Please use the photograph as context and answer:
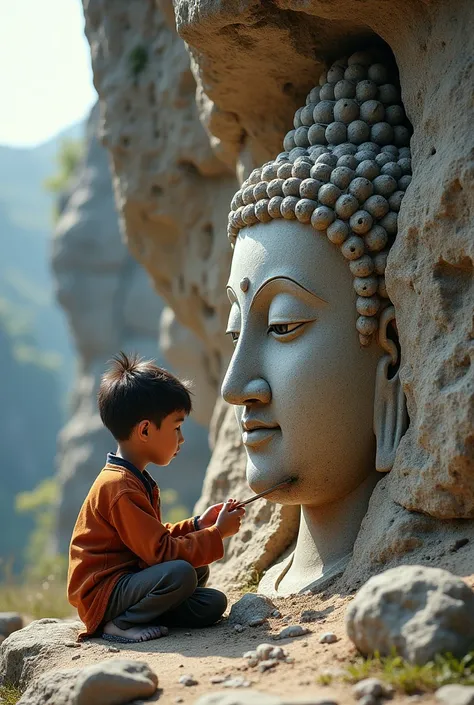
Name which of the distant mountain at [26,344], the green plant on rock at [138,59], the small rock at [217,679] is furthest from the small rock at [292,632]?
the distant mountain at [26,344]

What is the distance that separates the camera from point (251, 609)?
3.53 m

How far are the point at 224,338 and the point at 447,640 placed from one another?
4.42m

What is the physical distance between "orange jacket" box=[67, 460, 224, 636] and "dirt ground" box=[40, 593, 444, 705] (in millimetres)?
195

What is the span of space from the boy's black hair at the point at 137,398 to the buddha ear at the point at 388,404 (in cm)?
76

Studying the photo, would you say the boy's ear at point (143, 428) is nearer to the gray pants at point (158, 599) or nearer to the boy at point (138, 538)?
the boy at point (138, 538)

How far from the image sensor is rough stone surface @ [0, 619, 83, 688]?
3.43 metres

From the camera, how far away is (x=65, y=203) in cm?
2270

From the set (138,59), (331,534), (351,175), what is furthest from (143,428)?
(138,59)

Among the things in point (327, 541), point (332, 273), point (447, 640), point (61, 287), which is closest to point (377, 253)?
point (332, 273)

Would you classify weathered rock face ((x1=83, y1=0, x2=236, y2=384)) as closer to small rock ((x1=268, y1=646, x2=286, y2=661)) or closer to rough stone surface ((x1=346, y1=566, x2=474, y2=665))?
small rock ((x1=268, y1=646, x2=286, y2=661))

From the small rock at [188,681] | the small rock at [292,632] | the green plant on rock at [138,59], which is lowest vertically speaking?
the small rock at [292,632]

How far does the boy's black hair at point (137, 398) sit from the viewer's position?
3721 millimetres

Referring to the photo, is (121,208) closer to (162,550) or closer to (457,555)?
(162,550)

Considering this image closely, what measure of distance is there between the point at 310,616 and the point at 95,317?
18.0m
